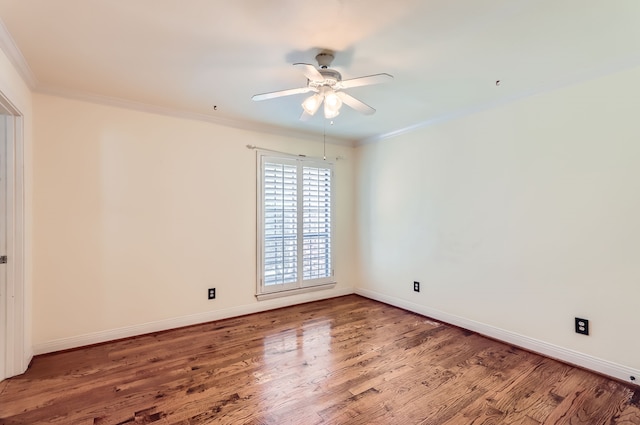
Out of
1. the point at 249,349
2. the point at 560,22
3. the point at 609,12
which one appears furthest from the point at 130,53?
the point at 609,12

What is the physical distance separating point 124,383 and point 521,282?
335cm

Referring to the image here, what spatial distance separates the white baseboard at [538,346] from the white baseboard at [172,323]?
4.21 feet

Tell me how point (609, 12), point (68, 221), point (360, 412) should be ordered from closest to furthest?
point (609, 12), point (360, 412), point (68, 221)

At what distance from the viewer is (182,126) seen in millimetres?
3307

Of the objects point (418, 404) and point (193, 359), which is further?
point (193, 359)

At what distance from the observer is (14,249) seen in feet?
7.43

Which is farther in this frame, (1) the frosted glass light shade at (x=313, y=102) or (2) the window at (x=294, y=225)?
(2) the window at (x=294, y=225)

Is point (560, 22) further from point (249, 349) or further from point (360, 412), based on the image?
point (249, 349)

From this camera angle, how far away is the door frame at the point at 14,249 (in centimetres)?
223

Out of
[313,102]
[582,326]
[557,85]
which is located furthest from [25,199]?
[582,326]

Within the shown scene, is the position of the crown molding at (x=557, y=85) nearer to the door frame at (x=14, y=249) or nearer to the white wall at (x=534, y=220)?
the white wall at (x=534, y=220)

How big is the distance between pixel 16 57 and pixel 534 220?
13.6ft

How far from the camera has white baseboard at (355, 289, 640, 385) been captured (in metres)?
2.27

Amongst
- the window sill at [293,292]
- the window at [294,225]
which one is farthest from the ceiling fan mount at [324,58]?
the window sill at [293,292]
